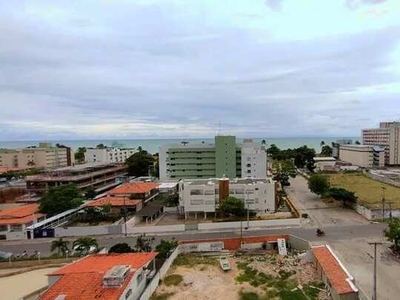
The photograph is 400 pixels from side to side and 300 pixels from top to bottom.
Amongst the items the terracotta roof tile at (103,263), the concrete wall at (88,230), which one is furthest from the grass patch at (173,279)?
the concrete wall at (88,230)

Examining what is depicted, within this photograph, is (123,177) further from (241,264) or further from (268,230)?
(241,264)

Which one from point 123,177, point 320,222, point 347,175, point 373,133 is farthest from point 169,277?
point 373,133

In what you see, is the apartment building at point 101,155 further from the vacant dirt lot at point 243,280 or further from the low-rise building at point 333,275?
the low-rise building at point 333,275

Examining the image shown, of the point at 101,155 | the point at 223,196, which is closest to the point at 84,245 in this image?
the point at 223,196

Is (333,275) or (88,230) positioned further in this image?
(88,230)

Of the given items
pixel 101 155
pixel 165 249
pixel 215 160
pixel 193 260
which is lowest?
pixel 193 260

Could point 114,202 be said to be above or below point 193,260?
above

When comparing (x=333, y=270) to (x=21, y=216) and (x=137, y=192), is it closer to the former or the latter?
(x=137, y=192)
